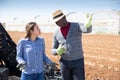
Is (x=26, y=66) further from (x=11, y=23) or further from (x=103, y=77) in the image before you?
(x=11, y=23)

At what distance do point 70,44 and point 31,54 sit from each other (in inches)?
30.7

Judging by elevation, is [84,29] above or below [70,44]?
above

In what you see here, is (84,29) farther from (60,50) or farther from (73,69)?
(73,69)

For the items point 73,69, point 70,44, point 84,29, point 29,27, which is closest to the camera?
point 29,27

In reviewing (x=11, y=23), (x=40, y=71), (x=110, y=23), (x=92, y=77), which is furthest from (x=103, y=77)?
(x=11, y=23)

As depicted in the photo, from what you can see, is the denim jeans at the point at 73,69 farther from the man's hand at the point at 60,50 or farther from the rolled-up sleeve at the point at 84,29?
the rolled-up sleeve at the point at 84,29

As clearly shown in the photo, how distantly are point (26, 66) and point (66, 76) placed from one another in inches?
38.1

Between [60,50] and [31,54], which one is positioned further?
[60,50]

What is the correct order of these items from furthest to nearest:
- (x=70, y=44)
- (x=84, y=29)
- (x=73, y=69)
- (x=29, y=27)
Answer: (x=73, y=69)
(x=70, y=44)
(x=84, y=29)
(x=29, y=27)

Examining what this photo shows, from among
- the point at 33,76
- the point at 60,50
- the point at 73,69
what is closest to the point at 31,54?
the point at 33,76

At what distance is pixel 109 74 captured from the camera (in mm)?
10492

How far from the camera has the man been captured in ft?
17.8

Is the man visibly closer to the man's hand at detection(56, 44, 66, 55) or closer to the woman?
the man's hand at detection(56, 44, 66, 55)

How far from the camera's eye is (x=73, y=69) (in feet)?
18.5
